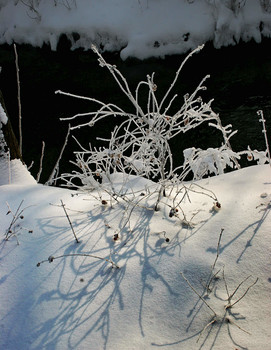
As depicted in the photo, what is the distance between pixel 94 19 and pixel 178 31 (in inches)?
114

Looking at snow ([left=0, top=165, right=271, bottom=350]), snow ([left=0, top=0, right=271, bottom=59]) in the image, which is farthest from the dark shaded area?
snow ([left=0, top=165, right=271, bottom=350])

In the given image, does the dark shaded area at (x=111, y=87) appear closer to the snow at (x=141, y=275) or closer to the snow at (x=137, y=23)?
the snow at (x=137, y=23)

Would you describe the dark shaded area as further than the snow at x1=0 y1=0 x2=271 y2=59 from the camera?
No

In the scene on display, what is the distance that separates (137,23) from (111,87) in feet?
11.9

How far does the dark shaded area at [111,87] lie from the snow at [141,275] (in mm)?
4205

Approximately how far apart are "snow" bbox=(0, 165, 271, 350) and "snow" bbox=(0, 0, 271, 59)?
32.2 ft

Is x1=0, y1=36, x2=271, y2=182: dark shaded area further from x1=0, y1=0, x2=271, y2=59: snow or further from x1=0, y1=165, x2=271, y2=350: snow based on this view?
x1=0, y1=165, x2=271, y2=350: snow

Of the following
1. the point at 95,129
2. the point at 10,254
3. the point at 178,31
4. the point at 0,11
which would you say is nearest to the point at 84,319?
the point at 10,254

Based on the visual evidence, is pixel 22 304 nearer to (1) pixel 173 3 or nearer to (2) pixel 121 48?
(2) pixel 121 48

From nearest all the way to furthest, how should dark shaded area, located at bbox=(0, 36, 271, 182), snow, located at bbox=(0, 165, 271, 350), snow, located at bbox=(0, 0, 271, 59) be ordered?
snow, located at bbox=(0, 165, 271, 350) → dark shaded area, located at bbox=(0, 36, 271, 182) → snow, located at bbox=(0, 0, 271, 59)

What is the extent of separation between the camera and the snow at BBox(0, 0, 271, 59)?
442 inches

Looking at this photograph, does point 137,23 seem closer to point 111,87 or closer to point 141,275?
point 111,87

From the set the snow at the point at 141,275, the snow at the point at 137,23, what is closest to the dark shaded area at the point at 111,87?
the snow at the point at 137,23

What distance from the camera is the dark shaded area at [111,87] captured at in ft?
23.1
